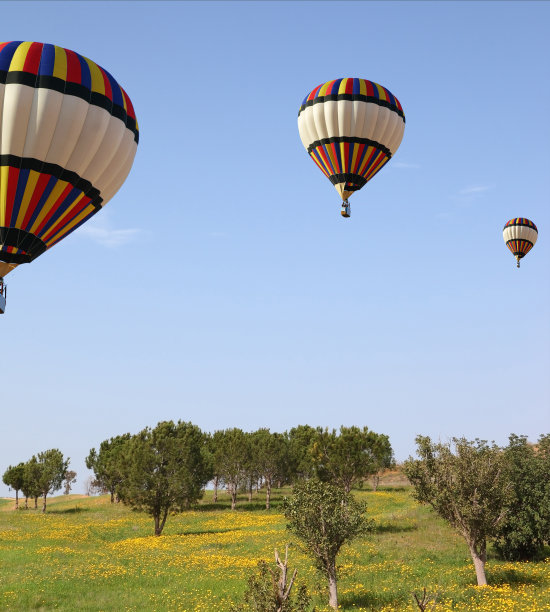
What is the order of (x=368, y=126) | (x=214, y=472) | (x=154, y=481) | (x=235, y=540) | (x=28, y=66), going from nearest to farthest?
(x=28, y=66) < (x=368, y=126) < (x=235, y=540) < (x=154, y=481) < (x=214, y=472)

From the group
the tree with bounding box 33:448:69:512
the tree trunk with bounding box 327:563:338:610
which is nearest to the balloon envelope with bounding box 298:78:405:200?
the tree trunk with bounding box 327:563:338:610

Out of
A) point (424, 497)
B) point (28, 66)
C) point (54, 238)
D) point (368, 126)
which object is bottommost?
point (424, 497)

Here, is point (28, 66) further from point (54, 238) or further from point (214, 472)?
point (214, 472)

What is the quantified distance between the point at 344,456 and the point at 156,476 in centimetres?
2061

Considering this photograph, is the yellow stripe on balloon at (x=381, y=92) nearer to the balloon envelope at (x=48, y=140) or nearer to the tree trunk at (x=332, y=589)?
the balloon envelope at (x=48, y=140)

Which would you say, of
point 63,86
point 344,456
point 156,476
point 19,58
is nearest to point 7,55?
point 19,58

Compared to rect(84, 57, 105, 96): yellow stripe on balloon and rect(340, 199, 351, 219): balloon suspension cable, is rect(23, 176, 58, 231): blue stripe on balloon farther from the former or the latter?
rect(340, 199, 351, 219): balloon suspension cable

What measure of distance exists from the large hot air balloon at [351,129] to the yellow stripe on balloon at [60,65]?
16.8 metres

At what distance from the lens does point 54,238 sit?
1018 inches

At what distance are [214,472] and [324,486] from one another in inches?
2409

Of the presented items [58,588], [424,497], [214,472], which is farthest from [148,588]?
[214,472]

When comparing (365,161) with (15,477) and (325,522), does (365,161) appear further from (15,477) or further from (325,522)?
(15,477)

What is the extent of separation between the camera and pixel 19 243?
23969 millimetres

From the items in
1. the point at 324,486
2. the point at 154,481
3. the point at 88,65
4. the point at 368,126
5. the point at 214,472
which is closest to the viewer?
the point at 88,65
